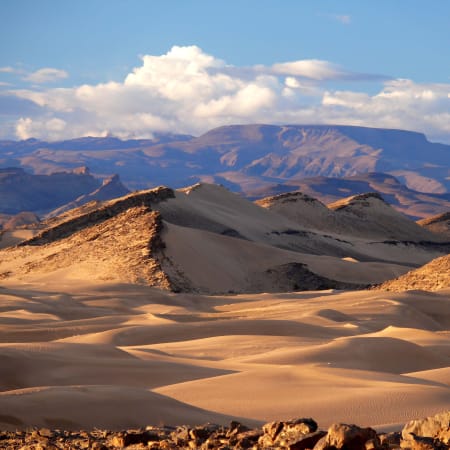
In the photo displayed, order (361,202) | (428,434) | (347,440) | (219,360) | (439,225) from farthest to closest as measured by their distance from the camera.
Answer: (439,225) → (361,202) → (219,360) → (428,434) → (347,440)

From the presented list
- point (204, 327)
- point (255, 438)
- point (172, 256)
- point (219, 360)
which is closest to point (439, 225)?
point (172, 256)

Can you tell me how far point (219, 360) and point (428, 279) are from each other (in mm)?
14527

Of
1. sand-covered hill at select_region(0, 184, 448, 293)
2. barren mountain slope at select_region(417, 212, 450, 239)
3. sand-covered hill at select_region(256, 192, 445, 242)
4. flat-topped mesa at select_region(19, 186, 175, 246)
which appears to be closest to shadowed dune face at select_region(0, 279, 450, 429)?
sand-covered hill at select_region(0, 184, 448, 293)

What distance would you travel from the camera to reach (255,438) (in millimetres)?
6305

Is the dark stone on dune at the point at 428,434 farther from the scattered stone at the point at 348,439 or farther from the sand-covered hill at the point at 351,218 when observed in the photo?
the sand-covered hill at the point at 351,218

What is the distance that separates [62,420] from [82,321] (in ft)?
35.9

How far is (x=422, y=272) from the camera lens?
27375mm

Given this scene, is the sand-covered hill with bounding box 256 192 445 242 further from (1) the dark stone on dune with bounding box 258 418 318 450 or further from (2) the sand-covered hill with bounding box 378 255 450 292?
(1) the dark stone on dune with bounding box 258 418 318 450

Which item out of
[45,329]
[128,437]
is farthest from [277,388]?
[45,329]

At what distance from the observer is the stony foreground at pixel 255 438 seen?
18.4ft

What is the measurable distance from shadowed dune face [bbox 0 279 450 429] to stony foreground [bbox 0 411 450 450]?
738 millimetres

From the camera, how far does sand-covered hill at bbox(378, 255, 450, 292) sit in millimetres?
26297

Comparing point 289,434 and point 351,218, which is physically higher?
point 351,218

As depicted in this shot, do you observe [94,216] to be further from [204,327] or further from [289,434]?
[289,434]
